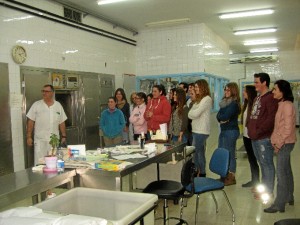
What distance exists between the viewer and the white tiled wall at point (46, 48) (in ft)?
15.7

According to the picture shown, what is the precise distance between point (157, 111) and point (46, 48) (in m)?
2.10

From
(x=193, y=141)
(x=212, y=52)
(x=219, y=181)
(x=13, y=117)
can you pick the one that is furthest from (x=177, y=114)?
Answer: (x=212, y=52)

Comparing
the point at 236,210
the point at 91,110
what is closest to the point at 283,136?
the point at 236,210

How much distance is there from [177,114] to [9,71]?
2629 mm

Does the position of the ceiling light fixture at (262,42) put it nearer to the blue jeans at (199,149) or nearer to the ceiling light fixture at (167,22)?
the ceiling light fixture at (167,22)

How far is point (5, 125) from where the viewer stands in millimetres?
4664

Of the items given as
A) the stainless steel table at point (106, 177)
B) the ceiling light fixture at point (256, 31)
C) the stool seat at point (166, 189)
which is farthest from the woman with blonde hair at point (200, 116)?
the ceiling light fixture at point (256, 31)

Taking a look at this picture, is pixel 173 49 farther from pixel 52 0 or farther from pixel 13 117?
pixel 13 117

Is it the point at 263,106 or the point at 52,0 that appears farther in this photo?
the point at 52,0

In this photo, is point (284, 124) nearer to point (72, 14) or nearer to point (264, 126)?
point (264, 126)

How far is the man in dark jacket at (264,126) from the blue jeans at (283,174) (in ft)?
1.01

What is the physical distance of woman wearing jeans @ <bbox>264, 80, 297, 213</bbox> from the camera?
3.73 meters

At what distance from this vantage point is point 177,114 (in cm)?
543

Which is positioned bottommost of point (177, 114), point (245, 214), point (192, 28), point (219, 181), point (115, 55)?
point (245, 214)
